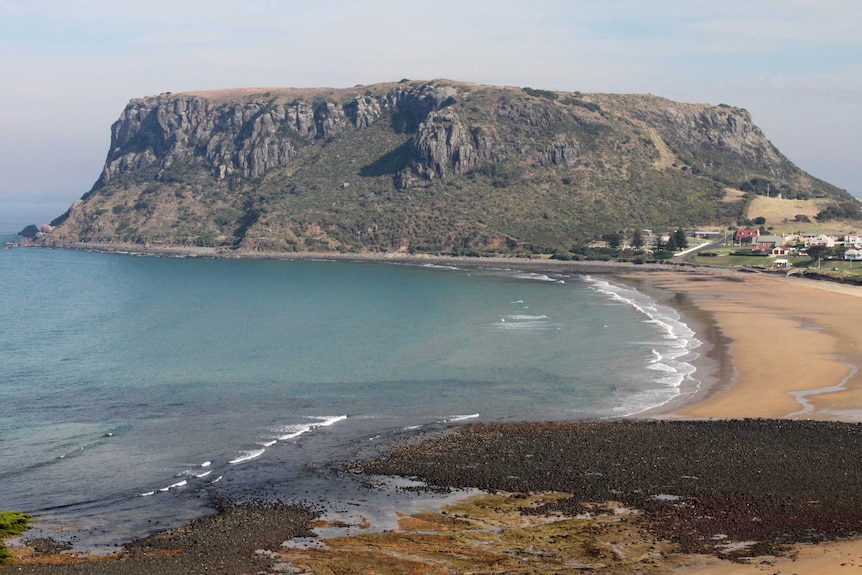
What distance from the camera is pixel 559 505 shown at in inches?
1235

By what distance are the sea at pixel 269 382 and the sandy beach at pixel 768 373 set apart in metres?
2.62

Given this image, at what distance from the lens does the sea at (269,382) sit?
115ft

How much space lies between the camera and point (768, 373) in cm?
5534

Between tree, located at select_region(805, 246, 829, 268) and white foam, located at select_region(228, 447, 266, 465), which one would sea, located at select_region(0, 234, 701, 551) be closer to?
white foam, located at select_region(228, 447, 266, 465)

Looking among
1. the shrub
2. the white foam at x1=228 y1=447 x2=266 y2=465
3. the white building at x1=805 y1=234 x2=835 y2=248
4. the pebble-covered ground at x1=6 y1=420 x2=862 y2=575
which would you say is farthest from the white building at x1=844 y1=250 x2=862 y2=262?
the shrub

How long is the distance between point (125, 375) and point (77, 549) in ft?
98.2

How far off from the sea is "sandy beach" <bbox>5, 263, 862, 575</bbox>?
2622 mm

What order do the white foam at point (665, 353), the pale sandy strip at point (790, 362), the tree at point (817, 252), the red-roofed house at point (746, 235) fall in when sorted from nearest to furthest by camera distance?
the pale sandy strip at point (790, 362) → the white foam at point (665, 353) → the tree at point (817, 252) → the red-roofed house at point (746, 235)

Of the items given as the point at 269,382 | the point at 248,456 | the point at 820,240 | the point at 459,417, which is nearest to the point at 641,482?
the point at 459,417

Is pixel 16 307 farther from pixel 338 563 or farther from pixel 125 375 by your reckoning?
pixel 338 563

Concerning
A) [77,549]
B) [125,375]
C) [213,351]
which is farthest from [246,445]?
[213,351]

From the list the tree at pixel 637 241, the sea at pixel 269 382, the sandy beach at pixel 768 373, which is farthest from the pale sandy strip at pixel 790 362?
the tree at pixel 637 241

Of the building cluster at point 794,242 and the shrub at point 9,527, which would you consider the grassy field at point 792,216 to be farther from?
the shrub at point 9,527

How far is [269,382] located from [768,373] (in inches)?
1168
